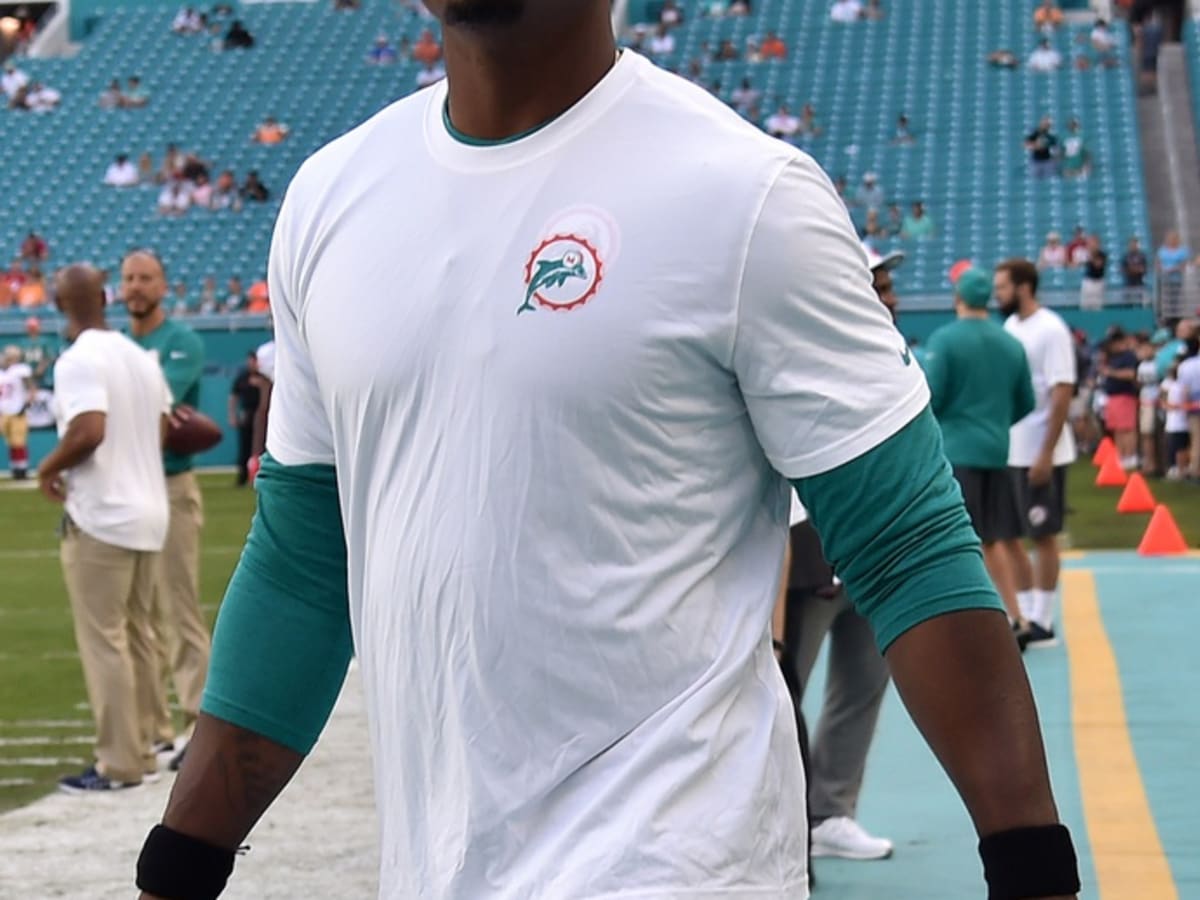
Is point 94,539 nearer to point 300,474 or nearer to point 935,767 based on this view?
point 935,767

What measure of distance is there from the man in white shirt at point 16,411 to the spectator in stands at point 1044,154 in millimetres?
15966

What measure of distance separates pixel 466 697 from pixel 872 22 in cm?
3995

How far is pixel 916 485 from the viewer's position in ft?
6.44

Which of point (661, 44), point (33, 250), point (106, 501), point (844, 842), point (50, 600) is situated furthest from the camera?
point (661, 44)

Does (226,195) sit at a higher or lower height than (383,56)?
lower

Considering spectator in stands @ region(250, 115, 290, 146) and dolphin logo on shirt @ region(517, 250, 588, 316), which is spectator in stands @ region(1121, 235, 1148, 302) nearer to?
spectator in stands @ region(250, 115, 290, 146)

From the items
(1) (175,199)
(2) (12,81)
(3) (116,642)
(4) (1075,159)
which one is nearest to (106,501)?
(3) (116,642)

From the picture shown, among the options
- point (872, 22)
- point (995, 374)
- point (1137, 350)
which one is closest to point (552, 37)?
point (995, 374)

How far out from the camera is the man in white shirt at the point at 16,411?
1153 inches

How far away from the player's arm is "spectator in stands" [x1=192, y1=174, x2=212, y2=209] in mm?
36627

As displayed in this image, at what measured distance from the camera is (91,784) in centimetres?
792

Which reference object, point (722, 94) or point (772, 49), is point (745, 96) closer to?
point (722, 94)

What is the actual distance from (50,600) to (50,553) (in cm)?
352

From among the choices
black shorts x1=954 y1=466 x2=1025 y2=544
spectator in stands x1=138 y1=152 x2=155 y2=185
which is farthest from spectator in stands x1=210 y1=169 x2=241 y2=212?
black shorts x1=954 y1=466 x2=1025 y2=544
